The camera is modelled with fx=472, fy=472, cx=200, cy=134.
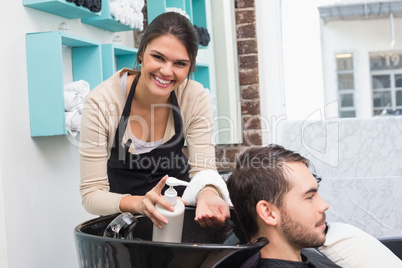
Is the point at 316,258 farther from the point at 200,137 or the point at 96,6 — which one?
the point at 96,6

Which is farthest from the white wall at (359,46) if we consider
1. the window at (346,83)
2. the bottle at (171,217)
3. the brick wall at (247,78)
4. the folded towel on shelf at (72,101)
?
the bottle at (171,217)

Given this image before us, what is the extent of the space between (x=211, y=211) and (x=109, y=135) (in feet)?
1.53

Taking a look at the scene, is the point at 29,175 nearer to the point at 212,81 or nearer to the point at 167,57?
the point at 167,57

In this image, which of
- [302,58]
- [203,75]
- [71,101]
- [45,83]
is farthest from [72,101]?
[302,58]

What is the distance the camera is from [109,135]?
58.8 inches

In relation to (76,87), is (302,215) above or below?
below

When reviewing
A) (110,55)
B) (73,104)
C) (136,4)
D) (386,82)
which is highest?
(136,4)

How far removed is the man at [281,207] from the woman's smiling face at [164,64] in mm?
410

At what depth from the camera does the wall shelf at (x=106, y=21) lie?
197 centimetres

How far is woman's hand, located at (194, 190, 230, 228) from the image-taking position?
1.20 meters

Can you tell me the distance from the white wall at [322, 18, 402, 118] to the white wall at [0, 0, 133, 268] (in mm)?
1705

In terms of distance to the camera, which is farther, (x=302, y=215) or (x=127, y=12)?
(x=127, y=12)

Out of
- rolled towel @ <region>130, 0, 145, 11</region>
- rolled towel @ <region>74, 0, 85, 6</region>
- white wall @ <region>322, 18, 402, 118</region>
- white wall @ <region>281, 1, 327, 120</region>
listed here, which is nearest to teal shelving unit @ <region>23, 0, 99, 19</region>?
rolled towel @ <region>74, 0, 85, 6</region>

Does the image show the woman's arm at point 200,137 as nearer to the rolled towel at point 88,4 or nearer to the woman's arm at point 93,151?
the woman's arm at point 93,151
